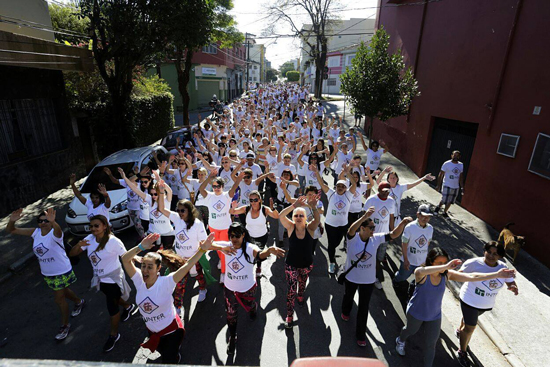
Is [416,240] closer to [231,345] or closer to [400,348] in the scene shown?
[400,348]

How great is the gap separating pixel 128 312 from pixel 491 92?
31.3 feet

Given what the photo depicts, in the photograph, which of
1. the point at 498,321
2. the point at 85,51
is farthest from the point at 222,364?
the point at 85,51

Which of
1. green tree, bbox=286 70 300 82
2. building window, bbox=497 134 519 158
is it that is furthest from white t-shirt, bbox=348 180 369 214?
green tree, bbox=286 70 300 82

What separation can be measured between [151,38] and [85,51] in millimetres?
2232

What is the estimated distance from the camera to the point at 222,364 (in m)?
3.86

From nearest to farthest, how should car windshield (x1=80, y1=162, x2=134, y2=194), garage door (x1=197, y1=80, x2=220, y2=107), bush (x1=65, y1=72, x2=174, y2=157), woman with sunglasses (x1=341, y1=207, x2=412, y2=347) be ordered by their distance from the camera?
woman with sunglasses (x1=341, y1=207, x2=412, y2=347)
car windshield (x1=80, y1=162, x2=134, y2=194)
bush (x1=65, y1=72, x2=174, y2=157)
garage door (x1=197, y1=80, x2=220, y2=107)

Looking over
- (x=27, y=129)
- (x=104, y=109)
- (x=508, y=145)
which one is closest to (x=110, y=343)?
(x=508, y=145)

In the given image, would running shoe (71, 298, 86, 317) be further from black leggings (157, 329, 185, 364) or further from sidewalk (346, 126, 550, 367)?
sidewalk (346, 126, 550, 367)

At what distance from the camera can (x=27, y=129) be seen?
10.0m

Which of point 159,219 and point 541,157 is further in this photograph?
point 541,157

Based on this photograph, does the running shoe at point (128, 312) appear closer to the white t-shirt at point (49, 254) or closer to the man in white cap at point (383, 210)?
the white t-shirt at point (49, 254)

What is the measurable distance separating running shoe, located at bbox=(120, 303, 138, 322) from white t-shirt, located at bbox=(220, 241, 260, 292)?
1.91 m

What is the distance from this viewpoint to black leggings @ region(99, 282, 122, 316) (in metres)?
4.05

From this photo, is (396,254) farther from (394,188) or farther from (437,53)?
(437,53)
